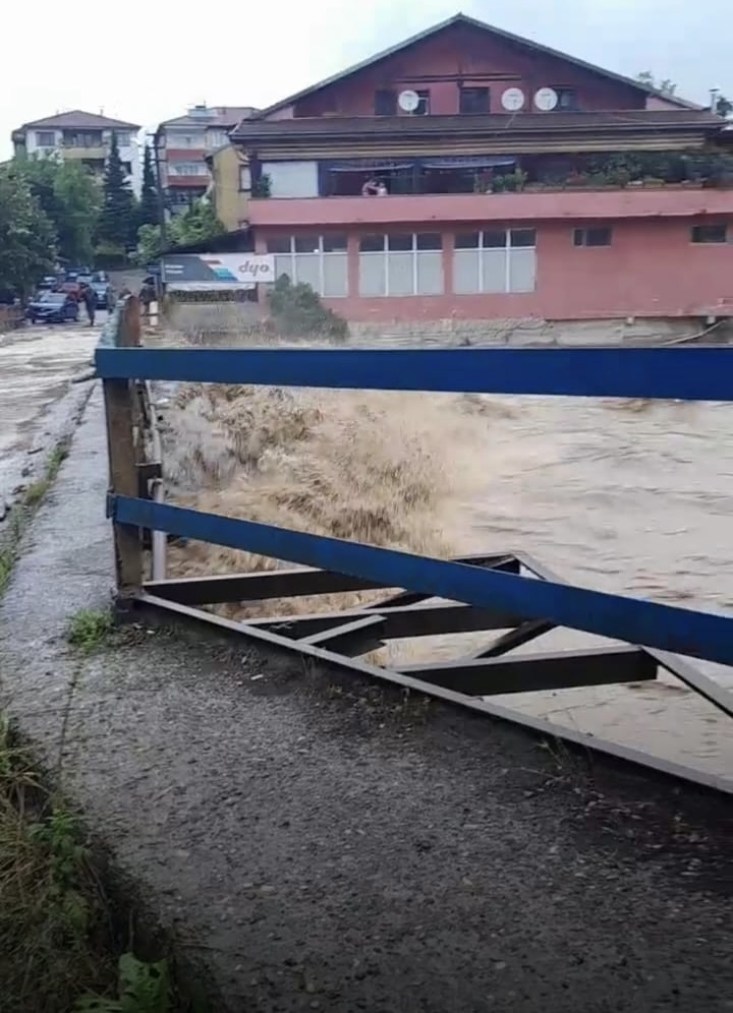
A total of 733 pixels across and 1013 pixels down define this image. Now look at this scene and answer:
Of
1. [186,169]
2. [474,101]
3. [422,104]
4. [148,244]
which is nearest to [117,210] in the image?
[186,169]

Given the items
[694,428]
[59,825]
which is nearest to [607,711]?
[59,825]

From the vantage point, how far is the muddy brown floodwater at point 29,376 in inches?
421

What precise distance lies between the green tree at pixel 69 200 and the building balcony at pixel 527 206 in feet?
18.8

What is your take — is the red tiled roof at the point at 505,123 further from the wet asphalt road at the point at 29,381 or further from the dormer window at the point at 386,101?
the wet asphalt road at the point at 29,381

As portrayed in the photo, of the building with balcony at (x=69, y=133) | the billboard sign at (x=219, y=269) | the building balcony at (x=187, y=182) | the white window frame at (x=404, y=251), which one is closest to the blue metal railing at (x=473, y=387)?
the billboard sign at (x=219, y=269)

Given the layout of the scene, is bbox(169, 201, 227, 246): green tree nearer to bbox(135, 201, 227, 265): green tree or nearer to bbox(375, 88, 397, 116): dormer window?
bbox(135, 201, 227, 265): green tree

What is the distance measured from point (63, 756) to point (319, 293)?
1275cm

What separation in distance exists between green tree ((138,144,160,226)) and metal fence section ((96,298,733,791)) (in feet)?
37.2

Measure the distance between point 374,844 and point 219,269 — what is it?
39.5ft

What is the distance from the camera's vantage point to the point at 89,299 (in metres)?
36.5

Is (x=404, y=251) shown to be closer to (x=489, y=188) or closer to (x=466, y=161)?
(x=489, y=188)

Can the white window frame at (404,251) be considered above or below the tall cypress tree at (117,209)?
below

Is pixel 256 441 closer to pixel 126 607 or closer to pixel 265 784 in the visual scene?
pixel 126 607

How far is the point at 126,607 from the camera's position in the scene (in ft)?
11.3
